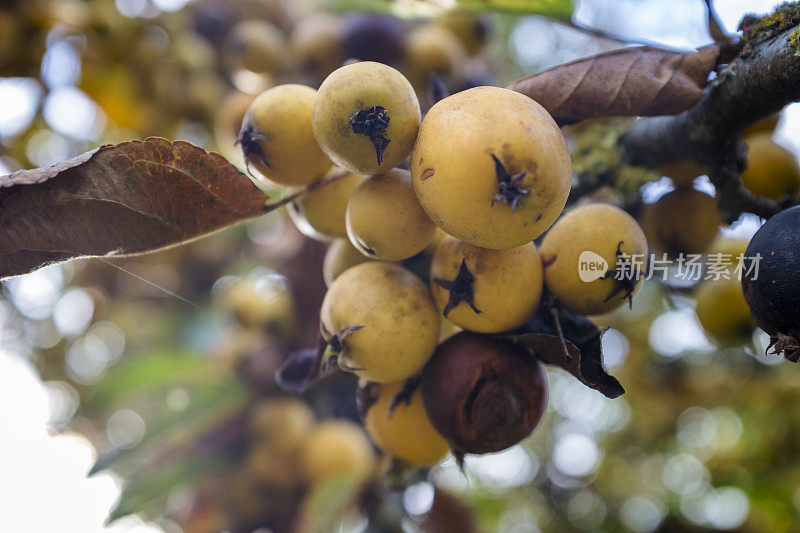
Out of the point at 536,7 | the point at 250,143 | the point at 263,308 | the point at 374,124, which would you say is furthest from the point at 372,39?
the point at 374,124

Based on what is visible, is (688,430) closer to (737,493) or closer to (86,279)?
(737,493)

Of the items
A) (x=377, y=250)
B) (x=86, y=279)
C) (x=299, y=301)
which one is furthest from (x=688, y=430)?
(x=86, y=279)

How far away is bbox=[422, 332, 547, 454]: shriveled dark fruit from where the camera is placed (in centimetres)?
89

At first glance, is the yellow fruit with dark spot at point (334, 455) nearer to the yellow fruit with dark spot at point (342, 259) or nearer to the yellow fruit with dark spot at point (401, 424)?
the yellow fruit with dark spot at point (401, 424)

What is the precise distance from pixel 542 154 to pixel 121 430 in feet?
8.34

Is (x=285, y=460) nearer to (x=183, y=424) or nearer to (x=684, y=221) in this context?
(x=183, y=424)

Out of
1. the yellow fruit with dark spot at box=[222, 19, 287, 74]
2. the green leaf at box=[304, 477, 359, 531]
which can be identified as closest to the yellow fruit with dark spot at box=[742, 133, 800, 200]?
the green leaf at box=[304, 477, 359, 531]

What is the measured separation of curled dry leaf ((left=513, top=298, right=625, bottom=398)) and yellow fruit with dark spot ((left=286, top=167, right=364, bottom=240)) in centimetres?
36

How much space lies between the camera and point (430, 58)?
1750mm

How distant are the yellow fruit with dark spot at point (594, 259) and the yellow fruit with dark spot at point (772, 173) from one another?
17.1 inches

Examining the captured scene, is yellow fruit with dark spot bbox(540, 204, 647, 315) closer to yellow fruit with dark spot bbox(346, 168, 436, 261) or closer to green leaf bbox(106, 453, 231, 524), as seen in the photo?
yellow fruit with dark spot bbox(346, 168, 436, 261)

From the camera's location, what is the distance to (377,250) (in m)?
0.89

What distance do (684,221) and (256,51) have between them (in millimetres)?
1354

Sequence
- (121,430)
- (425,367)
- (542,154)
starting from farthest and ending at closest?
(121,430)
(425,367)
(542,154)
